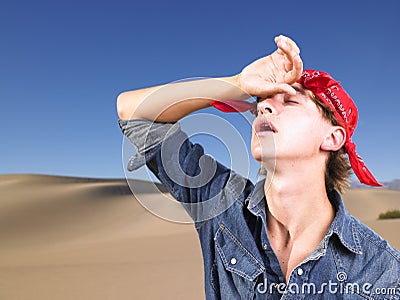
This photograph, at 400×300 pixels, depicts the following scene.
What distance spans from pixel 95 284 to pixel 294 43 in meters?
7.48

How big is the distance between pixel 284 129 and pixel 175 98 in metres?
0.54

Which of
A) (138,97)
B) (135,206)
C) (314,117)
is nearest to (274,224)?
(314,117)

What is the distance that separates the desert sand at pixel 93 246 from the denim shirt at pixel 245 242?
1.03 feet

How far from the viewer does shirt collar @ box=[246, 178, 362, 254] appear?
236cm

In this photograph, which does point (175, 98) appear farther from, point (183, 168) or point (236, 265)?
point (236, 265)

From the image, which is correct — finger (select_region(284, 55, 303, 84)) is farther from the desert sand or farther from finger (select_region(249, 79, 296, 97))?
the desert sand

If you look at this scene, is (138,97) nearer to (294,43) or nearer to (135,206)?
(294,43)

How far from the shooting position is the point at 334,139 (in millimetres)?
2479

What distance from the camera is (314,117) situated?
2359mm

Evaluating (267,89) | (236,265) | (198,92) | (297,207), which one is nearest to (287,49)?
(267,89)

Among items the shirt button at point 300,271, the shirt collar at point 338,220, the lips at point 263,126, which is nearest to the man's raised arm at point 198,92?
the lips at point 263,126

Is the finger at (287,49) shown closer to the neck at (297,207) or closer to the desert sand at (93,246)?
the neck at (297,207)

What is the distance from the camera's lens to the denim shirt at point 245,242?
7.47ft

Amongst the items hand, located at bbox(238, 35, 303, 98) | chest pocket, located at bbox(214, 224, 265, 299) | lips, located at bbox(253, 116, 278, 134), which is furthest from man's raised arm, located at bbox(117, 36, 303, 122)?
chest pocket, located at bbox(214, 224, 265, 299)
